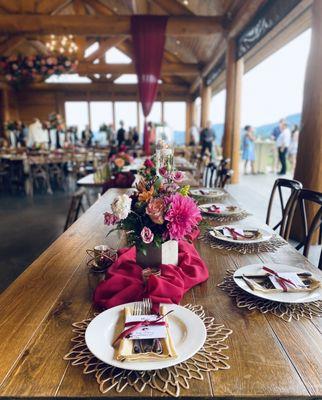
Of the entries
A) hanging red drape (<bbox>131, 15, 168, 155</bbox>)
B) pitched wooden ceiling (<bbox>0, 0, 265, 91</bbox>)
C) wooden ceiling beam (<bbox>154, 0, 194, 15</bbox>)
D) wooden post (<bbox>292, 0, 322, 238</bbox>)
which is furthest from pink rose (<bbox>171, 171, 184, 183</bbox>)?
wooden ceiling beam (<bbox>154, 0, 194, 15</bbox>)

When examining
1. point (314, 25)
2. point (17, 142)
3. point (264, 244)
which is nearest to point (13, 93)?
point (17, 142)

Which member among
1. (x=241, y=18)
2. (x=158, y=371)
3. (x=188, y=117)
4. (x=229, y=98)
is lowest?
(x=158, y=371)

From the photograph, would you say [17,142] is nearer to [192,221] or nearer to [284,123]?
[284,123]

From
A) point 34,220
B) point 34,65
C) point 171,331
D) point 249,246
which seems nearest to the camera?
point 171,331

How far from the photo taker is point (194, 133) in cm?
1100

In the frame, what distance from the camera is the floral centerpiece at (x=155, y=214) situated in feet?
3.31

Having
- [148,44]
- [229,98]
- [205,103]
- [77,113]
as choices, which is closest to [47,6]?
[148,44]

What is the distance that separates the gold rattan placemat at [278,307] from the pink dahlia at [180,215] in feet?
0.88

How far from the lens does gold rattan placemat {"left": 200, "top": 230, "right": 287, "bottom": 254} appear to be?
1.44 m

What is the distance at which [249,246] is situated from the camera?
149 centimetres

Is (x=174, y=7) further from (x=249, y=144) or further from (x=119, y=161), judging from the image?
(x=119, y=161)

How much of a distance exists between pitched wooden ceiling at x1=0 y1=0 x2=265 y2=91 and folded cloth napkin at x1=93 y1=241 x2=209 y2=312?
5.65m

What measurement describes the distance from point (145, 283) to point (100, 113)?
14.3 meters

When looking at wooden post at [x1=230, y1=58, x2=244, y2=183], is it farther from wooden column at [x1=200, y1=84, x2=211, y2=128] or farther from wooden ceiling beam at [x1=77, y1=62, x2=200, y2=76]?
wooden ceiling beam at [x1=77, y1=62, x2=200, y2=76]
